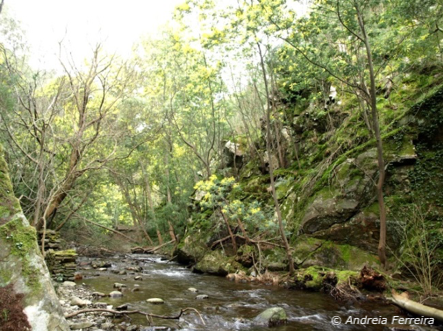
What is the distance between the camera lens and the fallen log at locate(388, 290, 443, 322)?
5579mm

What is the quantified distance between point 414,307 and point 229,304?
13.3 feet

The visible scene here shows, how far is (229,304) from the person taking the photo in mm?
7734

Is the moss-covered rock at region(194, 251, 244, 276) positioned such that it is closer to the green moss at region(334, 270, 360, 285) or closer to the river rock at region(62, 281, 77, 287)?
the green moss at region(334, 270, 360, 285)

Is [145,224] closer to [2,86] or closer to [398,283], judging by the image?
[2,86]

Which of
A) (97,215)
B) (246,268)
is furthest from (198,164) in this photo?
(246,268)

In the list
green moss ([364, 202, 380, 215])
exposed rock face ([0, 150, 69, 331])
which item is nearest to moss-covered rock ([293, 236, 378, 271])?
green moss ([364, 202, 380, 215])

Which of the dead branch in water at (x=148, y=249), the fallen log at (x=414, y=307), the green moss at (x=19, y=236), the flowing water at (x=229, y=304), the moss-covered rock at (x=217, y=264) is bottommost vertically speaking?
the dead branch in water at (x=148, y=249)

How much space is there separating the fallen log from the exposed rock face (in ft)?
20.0

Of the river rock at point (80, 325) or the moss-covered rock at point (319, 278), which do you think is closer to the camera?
the river rock at point (80, 325)

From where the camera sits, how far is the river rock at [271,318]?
20.2 ft

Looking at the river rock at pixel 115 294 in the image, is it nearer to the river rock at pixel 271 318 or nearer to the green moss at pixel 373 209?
the river rock at pixel 271 318

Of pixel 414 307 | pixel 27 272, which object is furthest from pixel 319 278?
pixel 27 272

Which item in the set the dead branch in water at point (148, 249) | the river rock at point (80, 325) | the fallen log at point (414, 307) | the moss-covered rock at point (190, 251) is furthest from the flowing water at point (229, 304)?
the dead branch in water at point (148, 249)

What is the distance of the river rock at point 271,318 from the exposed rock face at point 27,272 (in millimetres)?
4293
